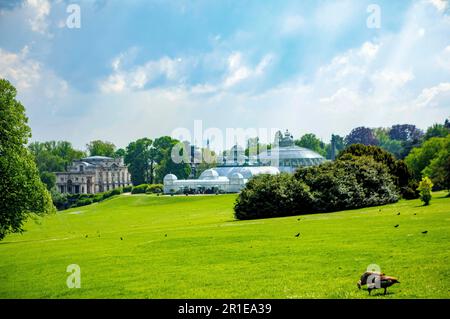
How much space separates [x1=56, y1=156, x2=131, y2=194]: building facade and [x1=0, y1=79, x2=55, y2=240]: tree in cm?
12143

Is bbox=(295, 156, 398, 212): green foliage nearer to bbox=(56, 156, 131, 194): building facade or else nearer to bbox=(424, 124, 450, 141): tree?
bbox=(424, 124, 450, 141): tree

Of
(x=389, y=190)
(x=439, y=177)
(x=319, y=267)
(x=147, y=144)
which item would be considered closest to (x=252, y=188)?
(x=389, y=190)

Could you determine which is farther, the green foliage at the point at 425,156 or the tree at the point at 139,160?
the tree at the point at 139,160

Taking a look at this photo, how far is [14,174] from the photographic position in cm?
3494

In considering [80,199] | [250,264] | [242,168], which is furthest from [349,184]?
[80,199]

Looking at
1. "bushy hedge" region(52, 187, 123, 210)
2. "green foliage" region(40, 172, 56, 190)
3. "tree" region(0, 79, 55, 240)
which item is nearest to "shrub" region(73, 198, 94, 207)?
"bushy hedge" region(52, 187, 123, 210)

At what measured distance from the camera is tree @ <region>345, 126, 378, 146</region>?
17675 cm

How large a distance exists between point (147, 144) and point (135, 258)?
13711cm

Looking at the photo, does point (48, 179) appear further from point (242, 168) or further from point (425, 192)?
point (425, 192)

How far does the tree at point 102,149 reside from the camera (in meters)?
192

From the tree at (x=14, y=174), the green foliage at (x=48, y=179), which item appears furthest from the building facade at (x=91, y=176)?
the tree at (x=14, y=174)

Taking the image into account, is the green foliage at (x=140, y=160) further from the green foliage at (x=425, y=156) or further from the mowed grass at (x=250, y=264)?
the mowed grass at (x=250, y=264)

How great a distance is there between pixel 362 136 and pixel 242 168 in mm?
64445

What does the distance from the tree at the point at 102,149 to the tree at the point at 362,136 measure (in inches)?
2935
